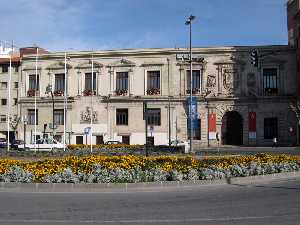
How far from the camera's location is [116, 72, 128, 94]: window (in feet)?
230

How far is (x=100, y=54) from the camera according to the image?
70.6 metres

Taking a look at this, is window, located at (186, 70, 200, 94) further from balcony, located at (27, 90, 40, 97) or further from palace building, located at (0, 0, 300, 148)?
balcony, located at (27, 90, 40, 97)

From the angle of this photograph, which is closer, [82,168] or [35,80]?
[82,168]

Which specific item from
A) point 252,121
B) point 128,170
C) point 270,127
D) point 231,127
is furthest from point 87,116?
point 128,170

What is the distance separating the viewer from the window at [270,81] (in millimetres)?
66125

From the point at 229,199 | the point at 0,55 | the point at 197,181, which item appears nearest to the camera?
the point at 229,199

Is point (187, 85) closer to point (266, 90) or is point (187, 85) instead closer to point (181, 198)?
point (266, 90)

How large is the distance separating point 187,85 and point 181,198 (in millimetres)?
54040

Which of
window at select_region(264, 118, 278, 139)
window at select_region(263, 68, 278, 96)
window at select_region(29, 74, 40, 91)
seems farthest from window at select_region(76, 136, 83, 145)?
window at select_region(263, 68, 278, 96)

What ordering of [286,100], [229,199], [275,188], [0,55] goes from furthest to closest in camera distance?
[0,55], [286,100], [275,188], [229,199]

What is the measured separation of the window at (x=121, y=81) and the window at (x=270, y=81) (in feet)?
59.2

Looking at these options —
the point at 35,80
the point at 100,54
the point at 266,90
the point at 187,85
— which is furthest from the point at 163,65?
the point at 35,80

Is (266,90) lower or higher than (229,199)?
higher

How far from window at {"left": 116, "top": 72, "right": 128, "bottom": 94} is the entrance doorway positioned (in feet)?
45.1
